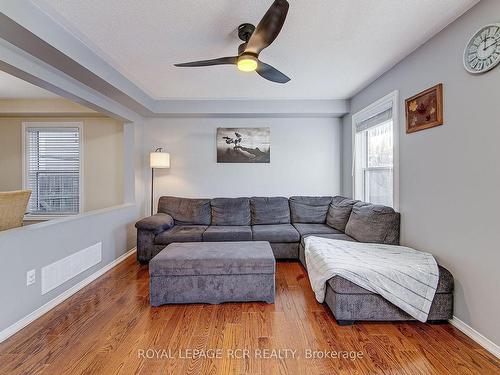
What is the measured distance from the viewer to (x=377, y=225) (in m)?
2.76

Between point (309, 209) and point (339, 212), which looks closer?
point (339, 212)

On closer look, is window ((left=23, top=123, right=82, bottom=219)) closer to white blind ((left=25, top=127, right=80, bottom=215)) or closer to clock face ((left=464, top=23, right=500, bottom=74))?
white blind ((left=25, top=127, right=80, bottom=215))

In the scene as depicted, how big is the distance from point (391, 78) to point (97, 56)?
10.4 feet

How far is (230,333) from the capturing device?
1.93m

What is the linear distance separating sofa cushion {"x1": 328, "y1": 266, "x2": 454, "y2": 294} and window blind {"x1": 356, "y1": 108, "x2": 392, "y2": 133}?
180 centimetres

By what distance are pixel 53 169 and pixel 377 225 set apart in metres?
5.06

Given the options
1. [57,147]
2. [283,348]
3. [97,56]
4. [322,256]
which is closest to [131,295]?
[283,348]

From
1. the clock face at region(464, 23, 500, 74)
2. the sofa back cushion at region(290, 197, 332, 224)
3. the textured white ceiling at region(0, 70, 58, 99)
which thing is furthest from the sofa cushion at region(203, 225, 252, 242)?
the textured white ceiling at region(0, 70, 58, 99)

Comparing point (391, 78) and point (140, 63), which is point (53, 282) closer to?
point (140, 63)

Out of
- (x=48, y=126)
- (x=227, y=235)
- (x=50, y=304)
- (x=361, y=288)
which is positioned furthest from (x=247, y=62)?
(x=48, y=126)

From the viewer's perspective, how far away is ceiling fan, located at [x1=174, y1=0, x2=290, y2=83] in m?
1.54

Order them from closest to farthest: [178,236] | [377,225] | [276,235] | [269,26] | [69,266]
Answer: [269,26] < [69,266] < [377,225] < [178,236] < [276,235]

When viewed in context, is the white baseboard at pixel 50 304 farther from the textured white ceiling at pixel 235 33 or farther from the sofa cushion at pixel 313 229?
the sofa cushion at pixel 313 229

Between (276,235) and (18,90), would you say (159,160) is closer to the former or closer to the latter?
(18,90)
